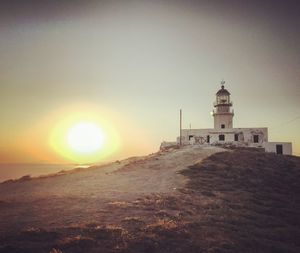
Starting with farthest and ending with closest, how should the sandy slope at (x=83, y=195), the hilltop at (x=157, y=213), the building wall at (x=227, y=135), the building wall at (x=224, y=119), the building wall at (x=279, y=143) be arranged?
1. the building wall at (x=224, y=119)
2. the building wall at (x=227, y=135)
3. the building wall at (x=279, y=143)
4. the sandy slope at (x=83, y=195)
5. the hilltop at (x=157, y=213)

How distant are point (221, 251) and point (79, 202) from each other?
10.0m

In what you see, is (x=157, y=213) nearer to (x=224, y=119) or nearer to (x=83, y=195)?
(x=83, y=195)

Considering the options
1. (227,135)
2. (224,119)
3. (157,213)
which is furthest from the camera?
(224,119)

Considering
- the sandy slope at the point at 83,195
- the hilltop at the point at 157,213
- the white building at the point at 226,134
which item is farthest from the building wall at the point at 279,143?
the sandy slope at the point at 83,195

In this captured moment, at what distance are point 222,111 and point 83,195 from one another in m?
47.4

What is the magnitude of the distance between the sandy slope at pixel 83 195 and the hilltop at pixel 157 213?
0.05 meters

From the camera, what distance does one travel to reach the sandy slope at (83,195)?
1667 cm

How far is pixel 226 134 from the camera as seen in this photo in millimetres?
59688

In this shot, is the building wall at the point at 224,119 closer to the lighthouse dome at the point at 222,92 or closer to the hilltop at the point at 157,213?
the lighthouse dome at the point at 222,92

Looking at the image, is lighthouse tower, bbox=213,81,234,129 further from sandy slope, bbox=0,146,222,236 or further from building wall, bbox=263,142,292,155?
sandy slope, bbox=0,146,222,236

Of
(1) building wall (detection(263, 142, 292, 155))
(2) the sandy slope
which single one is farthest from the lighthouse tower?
(2) the sandy slope

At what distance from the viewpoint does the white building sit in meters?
55.8

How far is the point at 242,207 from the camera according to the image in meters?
22.3

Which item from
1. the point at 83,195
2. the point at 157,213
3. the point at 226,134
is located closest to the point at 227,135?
the point at 226,134
